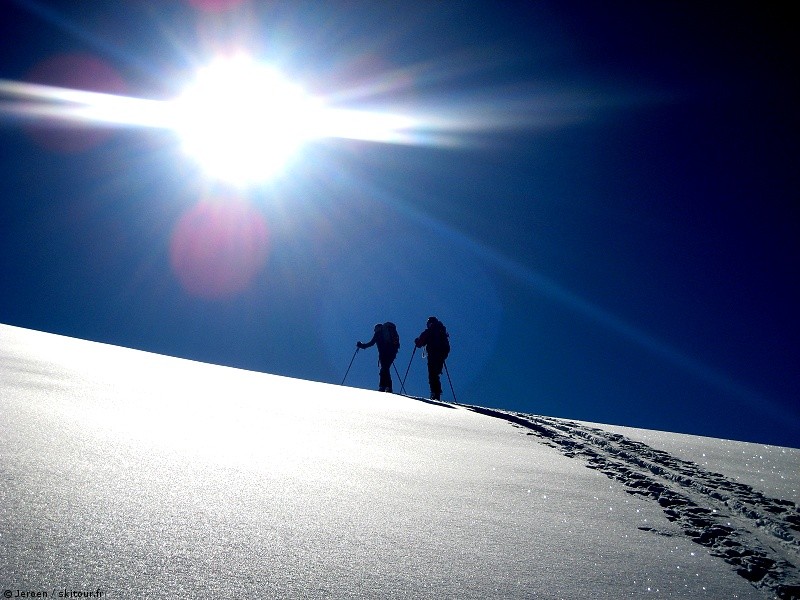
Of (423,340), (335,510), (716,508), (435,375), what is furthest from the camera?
(423,340)

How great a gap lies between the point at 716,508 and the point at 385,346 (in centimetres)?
979

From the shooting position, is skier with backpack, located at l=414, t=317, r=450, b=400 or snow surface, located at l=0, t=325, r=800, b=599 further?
skier with backpack, located at l=414, t=317, r=450, b=400

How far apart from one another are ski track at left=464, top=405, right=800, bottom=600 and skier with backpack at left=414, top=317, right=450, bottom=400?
7.09m

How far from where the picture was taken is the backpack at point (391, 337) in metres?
11.8

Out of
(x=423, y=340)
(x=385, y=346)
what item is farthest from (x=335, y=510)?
(x=385, y=346)

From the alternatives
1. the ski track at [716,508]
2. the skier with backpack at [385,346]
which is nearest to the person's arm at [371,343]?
the skier with backpack at [385,346]

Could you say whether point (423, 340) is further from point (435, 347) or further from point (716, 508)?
point (716, 508)

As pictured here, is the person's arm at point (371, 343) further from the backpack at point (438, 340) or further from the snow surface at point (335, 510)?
the snow surface at point (335, 510)

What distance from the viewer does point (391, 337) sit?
38.9 ft

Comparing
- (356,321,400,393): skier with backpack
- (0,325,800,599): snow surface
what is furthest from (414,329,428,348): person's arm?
(0,325,800,599): snow surface

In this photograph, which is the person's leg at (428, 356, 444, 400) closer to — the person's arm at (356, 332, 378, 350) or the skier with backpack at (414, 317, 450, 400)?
the skier with backpack at (414, 317, 450, 400)

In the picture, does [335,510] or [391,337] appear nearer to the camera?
[335,510]

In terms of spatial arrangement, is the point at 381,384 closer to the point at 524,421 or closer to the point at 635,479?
the point at 524,421

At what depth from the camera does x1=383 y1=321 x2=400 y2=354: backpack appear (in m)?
11.8
